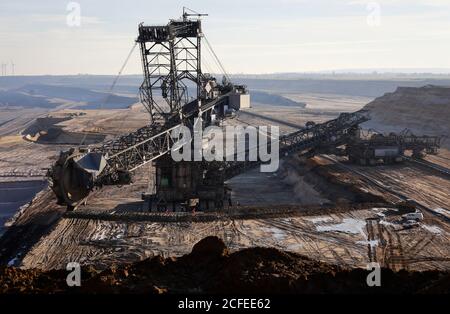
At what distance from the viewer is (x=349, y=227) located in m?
29.2

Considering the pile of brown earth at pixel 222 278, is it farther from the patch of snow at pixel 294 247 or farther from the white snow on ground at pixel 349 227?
the white snow on ground at pixel 349 227

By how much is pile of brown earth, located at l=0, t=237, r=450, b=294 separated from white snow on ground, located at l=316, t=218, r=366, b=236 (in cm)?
989

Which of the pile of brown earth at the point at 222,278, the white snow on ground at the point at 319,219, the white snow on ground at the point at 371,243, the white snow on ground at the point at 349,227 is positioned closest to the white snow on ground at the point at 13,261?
the pile of brown earth at the point at 222,278

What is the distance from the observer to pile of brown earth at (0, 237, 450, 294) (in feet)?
52.7

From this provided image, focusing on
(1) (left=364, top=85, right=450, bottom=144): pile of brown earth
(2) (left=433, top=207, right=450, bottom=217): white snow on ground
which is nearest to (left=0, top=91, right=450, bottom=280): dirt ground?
(2) (left=433, top=207, right=450, bottom=217): white snow on ground

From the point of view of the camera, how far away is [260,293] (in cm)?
1580

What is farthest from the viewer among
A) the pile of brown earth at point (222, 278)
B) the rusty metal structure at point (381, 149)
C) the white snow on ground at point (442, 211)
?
the rusty metal structure at point (381, 149)

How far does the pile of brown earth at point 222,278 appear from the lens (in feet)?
52.7

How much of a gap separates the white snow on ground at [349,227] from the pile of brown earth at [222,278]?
9.89m

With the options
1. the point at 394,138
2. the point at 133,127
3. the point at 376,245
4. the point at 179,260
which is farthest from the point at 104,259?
the point at 133,127

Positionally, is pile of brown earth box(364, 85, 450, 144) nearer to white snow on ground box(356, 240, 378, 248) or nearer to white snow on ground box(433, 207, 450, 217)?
white snow on ground box(433, 207, 450, 217)

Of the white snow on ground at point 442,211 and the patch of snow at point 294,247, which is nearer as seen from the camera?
the patch of snow at point 294,247
